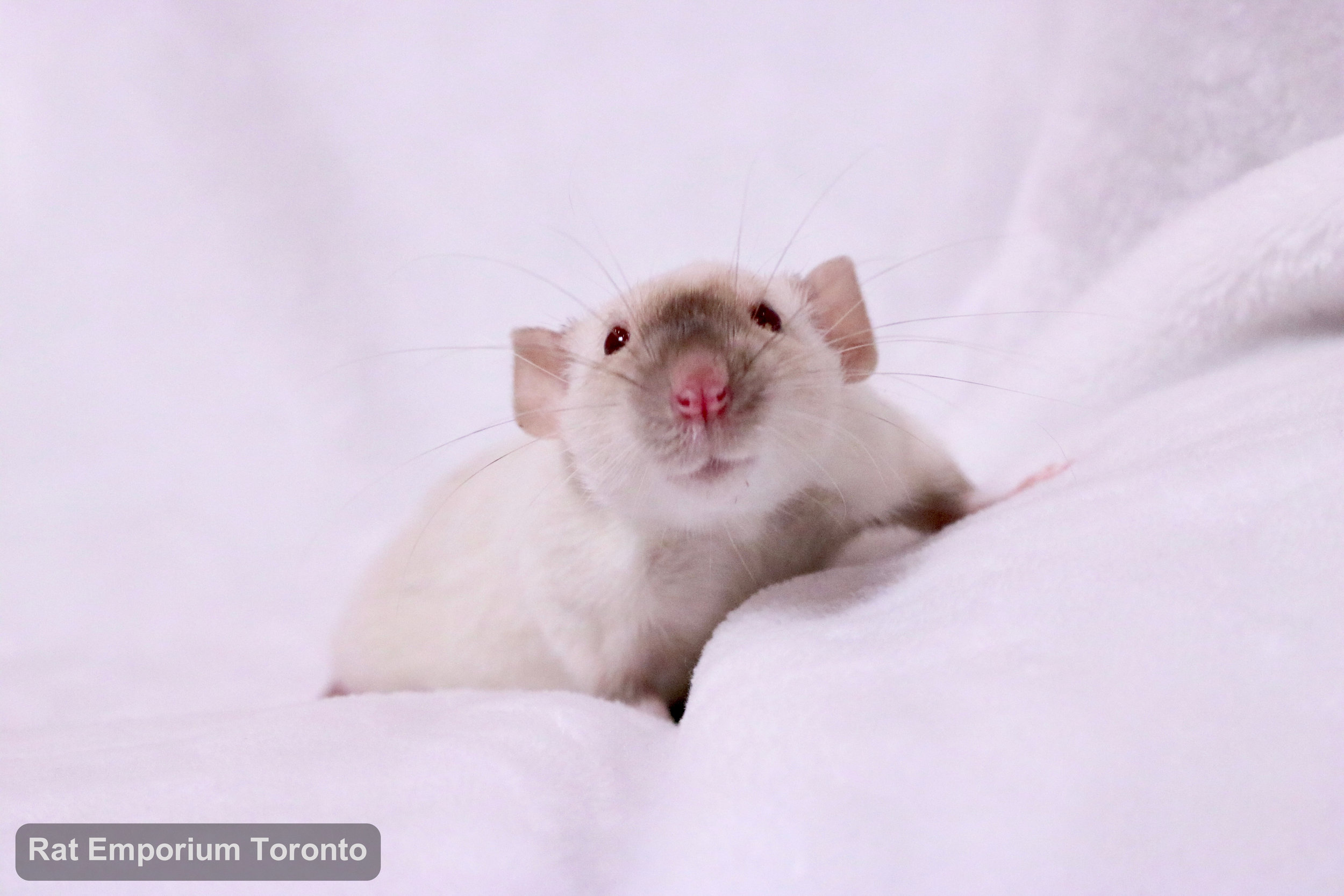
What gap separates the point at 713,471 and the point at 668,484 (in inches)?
2.6

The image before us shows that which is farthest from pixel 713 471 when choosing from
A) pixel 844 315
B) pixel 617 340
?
pixel 844 315

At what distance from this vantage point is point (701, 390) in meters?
1.18

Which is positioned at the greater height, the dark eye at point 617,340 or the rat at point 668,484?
the dark eye at point 617,340

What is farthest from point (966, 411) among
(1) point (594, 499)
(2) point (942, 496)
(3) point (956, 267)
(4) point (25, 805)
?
(4) point (25, 805)

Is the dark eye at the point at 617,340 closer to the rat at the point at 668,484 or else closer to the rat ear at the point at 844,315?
the rat at the point at 668,484

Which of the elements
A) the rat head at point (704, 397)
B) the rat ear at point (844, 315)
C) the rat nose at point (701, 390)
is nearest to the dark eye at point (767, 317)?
the rat head at point (704, 397)

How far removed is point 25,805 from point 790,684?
91 cm

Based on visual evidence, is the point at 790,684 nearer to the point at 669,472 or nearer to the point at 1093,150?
the point at 669,472

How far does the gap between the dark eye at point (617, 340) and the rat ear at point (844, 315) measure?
13.4 inches

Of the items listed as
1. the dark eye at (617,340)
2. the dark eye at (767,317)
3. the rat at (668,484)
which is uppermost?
the dark eye at (767,317)

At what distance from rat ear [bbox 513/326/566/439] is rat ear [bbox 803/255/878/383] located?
17.6 inches

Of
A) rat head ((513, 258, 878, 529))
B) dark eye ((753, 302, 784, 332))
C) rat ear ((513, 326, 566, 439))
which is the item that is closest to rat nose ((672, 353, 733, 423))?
rat head ((513, 258, 878, 529))

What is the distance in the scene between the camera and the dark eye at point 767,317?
1438 millimetres

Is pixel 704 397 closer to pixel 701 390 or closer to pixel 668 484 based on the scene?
pixel 701 390
